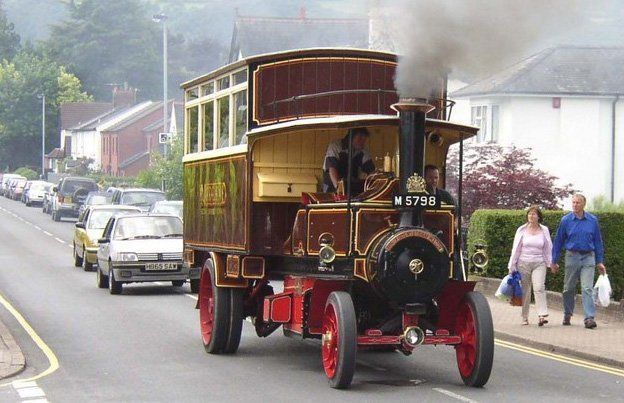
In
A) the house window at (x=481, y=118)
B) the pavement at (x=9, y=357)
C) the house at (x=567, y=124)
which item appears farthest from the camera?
the house window at (x=481, y=118)

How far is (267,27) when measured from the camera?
3147 inches

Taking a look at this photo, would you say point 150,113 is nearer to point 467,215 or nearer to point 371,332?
point 467,215

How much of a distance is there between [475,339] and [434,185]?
1.78m

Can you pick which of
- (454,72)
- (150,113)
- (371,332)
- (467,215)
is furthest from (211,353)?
(150,113)

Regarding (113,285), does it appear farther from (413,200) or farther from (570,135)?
(570,135)

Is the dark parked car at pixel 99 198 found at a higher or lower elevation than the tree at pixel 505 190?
lower

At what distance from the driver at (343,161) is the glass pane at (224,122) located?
95.1 inches

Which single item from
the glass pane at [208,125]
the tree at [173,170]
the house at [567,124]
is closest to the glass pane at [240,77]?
the glass pane at [208,125]

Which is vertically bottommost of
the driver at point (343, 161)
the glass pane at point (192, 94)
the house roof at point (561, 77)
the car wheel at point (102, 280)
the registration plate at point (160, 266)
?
the car wheel at point (102, 280)

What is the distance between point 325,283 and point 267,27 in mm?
67170

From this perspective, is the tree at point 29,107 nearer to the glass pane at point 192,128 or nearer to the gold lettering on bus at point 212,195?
the glass pane at point 192,128

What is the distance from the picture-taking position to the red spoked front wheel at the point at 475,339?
13156 mm

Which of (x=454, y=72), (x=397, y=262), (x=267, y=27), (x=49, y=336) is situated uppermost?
(x=267, y=27)

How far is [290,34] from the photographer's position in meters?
80.4
